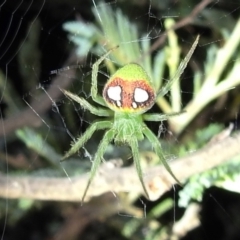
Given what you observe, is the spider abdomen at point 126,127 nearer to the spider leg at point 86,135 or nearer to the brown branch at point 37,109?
the spider leg at point 86,135

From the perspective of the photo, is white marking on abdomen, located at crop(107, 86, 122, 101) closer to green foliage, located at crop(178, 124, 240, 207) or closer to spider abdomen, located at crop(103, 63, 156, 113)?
spider abdomen, located at crop(103, 63, 156, 113)

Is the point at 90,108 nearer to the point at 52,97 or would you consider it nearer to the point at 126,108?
the point at 126,108

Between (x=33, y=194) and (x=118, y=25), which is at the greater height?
(x=118, y=25)

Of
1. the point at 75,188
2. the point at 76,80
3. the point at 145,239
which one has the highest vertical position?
the point at 76,80

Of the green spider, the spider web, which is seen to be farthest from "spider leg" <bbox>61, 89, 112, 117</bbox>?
the spider web

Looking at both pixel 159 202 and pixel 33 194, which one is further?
pixel 159 202

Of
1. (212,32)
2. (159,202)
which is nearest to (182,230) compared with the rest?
(159,202)

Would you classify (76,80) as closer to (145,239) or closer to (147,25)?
(147,25)

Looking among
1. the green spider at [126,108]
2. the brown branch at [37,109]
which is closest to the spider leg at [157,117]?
the green spider at [126,108]
